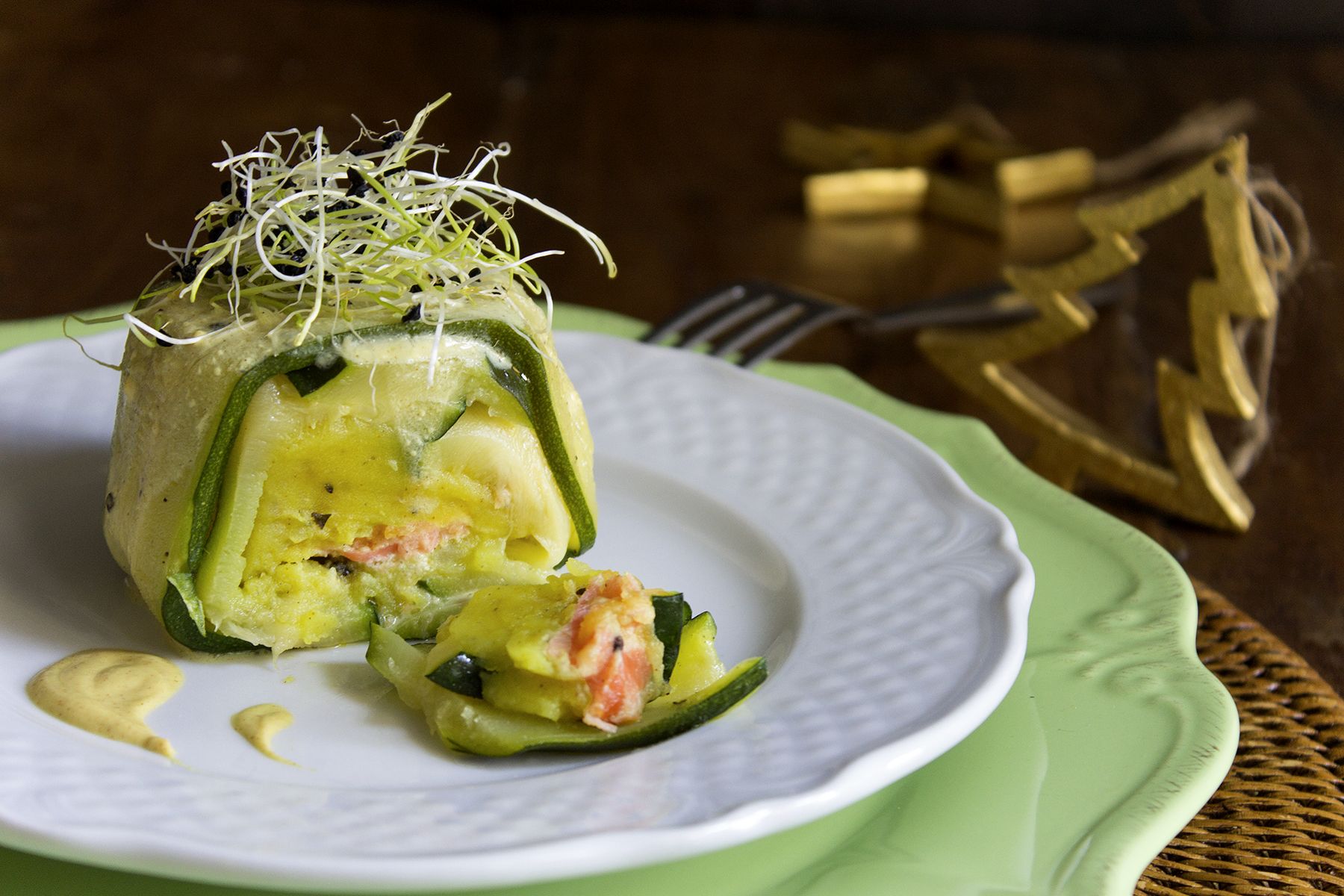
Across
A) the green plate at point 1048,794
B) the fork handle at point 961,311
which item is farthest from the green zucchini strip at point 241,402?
the fork handle at point 961,311

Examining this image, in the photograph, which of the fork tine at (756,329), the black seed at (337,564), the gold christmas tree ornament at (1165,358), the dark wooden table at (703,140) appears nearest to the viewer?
the black seed at (337,564)

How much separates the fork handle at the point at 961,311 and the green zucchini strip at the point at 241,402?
1.61 meters

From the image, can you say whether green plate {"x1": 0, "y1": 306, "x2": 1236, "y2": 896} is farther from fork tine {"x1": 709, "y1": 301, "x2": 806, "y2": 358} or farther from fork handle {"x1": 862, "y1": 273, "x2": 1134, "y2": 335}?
fork handle {"x1": 862, "y1": 273, "x2": 1134, "y2": 335}

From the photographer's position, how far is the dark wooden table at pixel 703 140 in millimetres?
3252

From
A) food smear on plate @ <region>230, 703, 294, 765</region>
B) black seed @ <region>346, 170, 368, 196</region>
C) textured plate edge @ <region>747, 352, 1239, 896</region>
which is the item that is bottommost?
food smear on plate @ <region>230, 703, 294, 765</region>

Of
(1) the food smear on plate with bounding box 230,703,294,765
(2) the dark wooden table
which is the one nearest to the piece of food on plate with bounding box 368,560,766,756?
(1) the food smear on plate with bounding box 230,703,294,765

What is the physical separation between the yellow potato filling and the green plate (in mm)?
514

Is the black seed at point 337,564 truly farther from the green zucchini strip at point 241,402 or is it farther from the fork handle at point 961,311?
the fork handle at point 961,311

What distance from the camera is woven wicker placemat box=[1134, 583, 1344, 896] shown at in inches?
63.8

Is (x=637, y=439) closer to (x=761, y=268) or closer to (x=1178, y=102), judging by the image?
(x=761, y=268)

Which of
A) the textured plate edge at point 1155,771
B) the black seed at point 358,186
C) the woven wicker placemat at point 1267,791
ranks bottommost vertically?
the woven wicker placemat at point 1267,791

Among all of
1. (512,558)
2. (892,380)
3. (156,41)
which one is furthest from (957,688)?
(156,41)

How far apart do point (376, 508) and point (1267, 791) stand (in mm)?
1154

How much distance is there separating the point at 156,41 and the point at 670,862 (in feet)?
16.7
